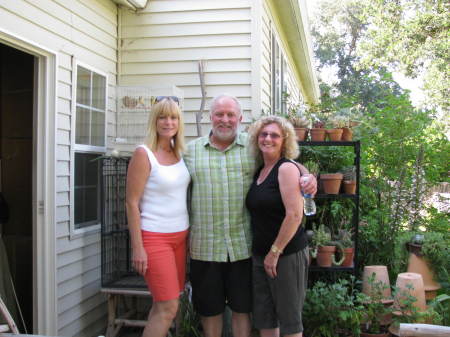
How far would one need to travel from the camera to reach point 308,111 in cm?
392

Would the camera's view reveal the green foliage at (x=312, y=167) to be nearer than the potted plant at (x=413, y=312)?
No

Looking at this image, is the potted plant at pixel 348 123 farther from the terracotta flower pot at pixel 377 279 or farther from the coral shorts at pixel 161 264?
the coral shorts at pixel 161 264

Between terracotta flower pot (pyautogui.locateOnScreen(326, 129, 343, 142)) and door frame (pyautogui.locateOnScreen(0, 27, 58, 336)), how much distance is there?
83.0 inches

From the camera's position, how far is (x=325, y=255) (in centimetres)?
355

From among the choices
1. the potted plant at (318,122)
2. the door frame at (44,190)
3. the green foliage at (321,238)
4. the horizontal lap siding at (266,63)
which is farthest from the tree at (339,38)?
the door frame at (44,190)

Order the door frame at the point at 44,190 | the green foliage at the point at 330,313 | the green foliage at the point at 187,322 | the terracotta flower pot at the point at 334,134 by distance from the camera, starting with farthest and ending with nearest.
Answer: the terracotta flower pot at the point at 334,134 < the green foliage at the point at 187,322 < the green foliage at the point at 330,313 < the door frame at the point at 44,190

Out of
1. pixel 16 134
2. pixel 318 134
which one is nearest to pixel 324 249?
pixel 318 134

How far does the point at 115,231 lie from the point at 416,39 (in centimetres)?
1287

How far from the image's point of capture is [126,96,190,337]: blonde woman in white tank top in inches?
90.7

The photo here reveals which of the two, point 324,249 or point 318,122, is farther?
point 318,122

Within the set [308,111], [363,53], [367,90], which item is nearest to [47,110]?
[308,111]

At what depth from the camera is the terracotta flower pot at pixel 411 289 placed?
129 inches

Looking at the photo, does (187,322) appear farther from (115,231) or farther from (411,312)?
(411,312)

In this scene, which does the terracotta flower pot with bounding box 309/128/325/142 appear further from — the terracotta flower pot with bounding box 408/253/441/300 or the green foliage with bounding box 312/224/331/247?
the terracotta flower pot with bounding box 408/253/441/300
